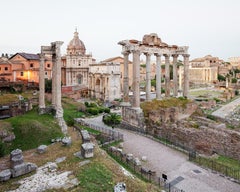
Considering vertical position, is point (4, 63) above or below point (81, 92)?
above

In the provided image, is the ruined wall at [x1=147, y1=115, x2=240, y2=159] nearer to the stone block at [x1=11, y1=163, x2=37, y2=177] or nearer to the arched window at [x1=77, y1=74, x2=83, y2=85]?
the stone block at [x1=11, y1=163, x2=37, y2=177]

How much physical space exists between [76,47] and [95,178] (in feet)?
176

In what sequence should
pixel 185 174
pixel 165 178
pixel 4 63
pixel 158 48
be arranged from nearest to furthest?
pixel 165 178
pixel 185 174
pixel 158 48
pixel 4 63

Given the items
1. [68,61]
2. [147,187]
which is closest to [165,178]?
[147,187]

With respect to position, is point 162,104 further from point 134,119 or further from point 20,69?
point 20,69

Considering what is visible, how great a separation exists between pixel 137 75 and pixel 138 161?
424 inches

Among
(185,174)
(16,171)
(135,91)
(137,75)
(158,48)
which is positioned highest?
(158,48)

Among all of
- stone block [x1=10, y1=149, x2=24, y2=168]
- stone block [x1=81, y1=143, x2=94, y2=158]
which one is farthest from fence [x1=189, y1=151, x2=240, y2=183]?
stone block [x1=10, y1=149, x2=24, y2=168]

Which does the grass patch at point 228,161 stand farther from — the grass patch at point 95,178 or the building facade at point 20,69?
the building facade at point 20,69

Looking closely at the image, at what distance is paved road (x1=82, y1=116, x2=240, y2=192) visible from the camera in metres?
11.9

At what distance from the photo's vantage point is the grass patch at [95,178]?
29.8 ft

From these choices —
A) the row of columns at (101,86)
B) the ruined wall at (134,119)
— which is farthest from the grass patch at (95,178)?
the row of columns at (101,86)

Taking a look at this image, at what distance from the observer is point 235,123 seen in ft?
88.3

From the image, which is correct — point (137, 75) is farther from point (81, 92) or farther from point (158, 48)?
point (81, 92)
